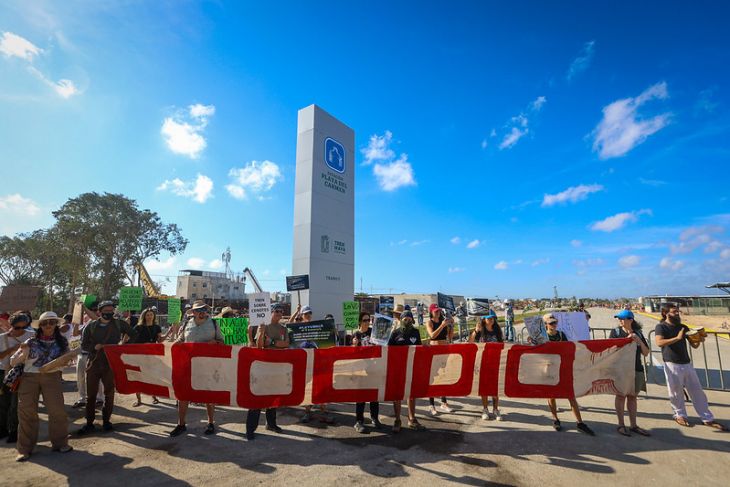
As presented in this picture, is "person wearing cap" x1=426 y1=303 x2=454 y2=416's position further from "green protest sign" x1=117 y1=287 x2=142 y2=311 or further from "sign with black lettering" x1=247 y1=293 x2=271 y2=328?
"green protest sign" x1=117 y1=287 x2=142 y2=311

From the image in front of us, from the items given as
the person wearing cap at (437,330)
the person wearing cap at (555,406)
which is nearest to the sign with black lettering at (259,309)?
the person wearing cap at (437,330)

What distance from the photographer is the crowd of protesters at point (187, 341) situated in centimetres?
493

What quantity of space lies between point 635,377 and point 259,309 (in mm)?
7702

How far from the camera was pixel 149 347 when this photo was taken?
6.05 meters

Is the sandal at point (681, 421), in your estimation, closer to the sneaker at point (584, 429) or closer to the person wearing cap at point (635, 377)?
the person wearing cap at point (635, 377)

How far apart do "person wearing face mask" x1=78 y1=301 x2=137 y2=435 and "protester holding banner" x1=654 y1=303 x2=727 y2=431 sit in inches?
373

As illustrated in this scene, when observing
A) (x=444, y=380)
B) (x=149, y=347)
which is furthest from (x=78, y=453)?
(x=444, y=380)

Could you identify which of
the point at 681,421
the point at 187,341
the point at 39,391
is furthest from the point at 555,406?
the point at 39,391

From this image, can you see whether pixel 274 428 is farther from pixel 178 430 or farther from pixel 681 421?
pixel 681 421

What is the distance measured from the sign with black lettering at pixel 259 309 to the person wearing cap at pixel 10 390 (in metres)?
3.90

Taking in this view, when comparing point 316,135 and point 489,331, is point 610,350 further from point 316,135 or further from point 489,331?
point 316,135

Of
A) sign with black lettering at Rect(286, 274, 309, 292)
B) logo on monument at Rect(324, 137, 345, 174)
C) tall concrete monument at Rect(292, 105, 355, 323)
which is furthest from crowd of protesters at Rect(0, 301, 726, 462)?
logo on monument at Rect(324, 137, 345, 174)

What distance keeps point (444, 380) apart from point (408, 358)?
2.41 ft

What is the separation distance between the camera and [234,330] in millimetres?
10992
